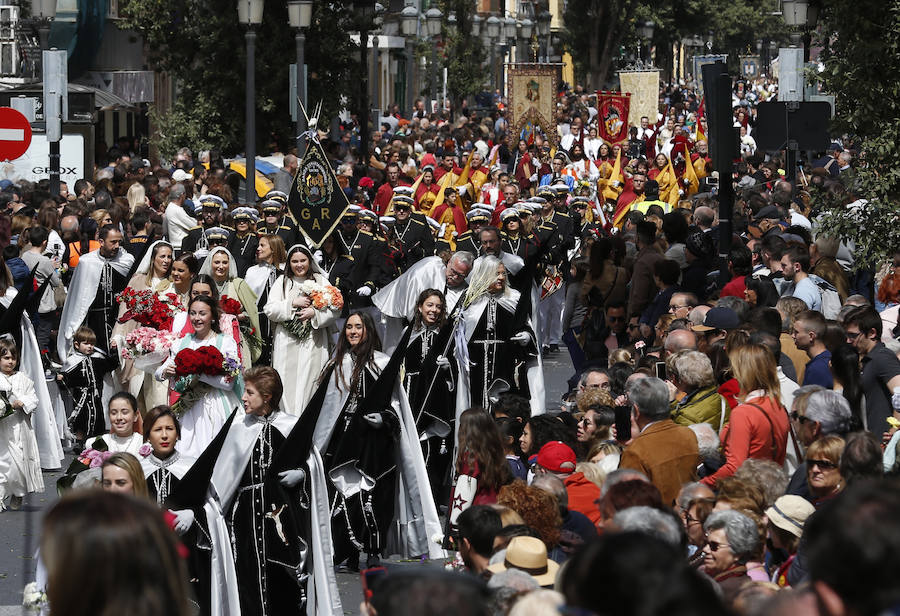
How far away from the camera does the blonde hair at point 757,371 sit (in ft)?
27.6

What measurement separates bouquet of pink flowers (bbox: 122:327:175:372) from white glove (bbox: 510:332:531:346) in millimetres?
2677

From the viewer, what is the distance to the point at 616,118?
108ft

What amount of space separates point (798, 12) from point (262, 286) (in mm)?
8652

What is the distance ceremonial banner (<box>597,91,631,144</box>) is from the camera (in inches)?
1299

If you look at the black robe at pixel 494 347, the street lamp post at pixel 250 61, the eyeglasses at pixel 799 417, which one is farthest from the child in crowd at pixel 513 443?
the street lamp post at pixel 250 61

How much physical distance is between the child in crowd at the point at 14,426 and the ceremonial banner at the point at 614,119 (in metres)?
22.1

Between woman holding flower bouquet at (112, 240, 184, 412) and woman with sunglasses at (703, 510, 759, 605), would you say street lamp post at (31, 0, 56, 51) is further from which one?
woman with sunglasses at (703, 510, 759, 605)

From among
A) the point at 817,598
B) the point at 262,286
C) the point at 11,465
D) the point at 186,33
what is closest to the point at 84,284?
the point at 262,286

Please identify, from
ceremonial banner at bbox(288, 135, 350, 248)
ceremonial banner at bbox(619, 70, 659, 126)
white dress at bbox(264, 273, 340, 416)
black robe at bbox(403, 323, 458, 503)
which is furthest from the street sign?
ceremonial banner at bbox(619, 70, 659, 126)

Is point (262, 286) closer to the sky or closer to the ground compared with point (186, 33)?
closer to the ground

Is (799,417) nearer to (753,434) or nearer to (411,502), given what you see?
(753,434)

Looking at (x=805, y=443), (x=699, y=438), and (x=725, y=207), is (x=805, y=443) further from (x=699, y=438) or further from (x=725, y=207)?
(x=725, y=207)

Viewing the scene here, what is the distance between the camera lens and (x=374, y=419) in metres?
10.2

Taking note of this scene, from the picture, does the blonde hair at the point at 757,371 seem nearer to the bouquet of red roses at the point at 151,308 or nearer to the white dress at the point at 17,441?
the bouquet of red roses at the point at 151,308
